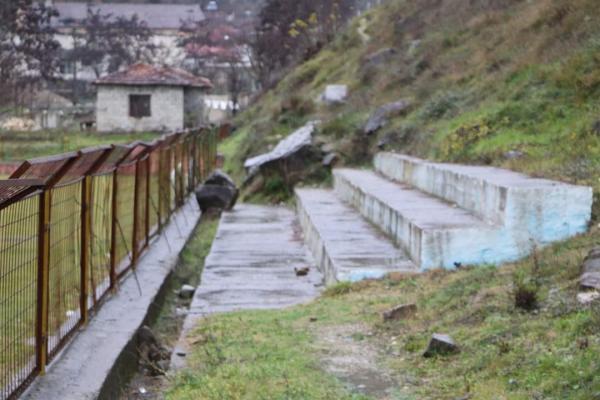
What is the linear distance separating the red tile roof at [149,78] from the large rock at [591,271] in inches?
1755

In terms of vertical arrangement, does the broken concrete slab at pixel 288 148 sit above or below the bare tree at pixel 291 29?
below

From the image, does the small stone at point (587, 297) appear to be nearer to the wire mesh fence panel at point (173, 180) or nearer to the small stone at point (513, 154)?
the small stone at point (513, 154)

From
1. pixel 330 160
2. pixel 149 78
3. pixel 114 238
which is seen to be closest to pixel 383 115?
pixel 330 160

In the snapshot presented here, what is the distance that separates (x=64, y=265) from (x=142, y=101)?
45304 mm

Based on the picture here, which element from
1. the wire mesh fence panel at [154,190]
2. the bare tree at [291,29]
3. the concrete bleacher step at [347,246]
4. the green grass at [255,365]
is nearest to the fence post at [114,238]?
the green grass at [255,365]

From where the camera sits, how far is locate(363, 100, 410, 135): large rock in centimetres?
2278

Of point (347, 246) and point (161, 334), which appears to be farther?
point (347, 246)

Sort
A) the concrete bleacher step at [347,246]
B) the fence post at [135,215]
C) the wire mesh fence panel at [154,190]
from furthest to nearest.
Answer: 1. the wire mesh fence panel at [154,190]
2. the fence post at [135,215]
3. the concrete bleacher step at [347,246]

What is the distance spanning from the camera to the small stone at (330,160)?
23.9 m

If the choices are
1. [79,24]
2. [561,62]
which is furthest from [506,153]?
[79,24]

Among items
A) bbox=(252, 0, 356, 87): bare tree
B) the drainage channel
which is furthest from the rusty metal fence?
bbox=(252, 0, 356, 87): bare tree

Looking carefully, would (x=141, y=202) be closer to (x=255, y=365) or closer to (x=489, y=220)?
(x=489, y=220)

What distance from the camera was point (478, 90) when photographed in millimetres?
18391

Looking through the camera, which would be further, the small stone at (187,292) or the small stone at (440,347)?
the small stone at (187,292)
